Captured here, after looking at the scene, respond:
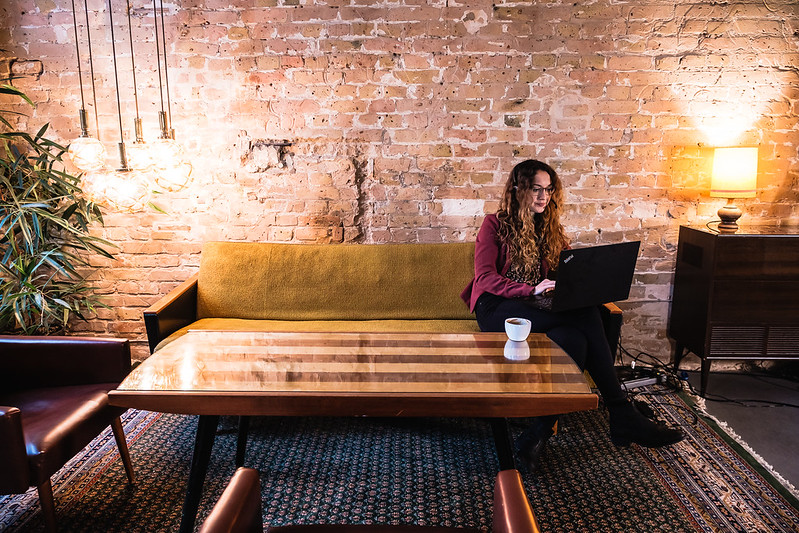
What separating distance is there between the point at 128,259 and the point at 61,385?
1530 mm

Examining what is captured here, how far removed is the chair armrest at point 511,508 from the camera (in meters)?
1.18

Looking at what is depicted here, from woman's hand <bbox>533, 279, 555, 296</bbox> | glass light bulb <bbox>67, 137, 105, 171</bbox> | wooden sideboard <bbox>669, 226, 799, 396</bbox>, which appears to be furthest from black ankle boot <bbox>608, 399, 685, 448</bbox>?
glass light bulb <bbox>67, 137, 105, 171</bbox>

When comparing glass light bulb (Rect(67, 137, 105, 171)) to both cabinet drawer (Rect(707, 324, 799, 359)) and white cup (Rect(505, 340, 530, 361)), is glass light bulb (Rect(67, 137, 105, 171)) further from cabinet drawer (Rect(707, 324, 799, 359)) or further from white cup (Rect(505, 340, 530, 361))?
cabinet drawer (Rect(707, 324, 799, 359))

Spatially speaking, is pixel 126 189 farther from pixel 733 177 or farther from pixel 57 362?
pixel 733 177

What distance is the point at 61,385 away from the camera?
2.32 metres

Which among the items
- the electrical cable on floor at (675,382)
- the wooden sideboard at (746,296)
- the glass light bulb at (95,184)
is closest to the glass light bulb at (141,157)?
the glass light bulb at (95,184)

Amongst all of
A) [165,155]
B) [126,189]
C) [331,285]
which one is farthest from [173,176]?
[331,285]

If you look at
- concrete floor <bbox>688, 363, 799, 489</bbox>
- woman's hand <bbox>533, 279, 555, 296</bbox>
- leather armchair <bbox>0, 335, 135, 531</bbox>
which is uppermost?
woman's hand <bbox>533, 279, 555, 296</bbox>

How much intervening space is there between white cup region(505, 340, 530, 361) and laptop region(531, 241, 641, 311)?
0.85ft

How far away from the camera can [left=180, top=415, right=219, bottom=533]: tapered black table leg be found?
197 centimetres

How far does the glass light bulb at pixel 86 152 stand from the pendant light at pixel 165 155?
0.92 feet

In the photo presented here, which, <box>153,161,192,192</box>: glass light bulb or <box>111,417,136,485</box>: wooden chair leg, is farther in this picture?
<box>153,161,192,192</box>: glass light bulb

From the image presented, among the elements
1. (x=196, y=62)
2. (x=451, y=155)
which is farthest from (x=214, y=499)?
(x=196, y=62)

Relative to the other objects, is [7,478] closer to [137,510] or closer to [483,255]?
[137,510]
